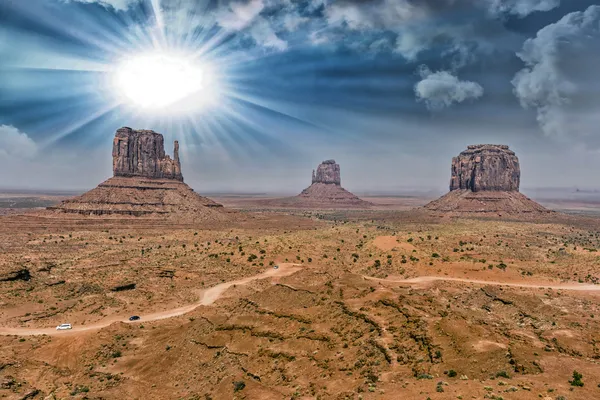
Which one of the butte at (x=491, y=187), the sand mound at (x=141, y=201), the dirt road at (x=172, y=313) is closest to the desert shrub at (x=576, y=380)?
the dirt road at (x=172, y=313)

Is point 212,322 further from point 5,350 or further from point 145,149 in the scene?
point 145,149

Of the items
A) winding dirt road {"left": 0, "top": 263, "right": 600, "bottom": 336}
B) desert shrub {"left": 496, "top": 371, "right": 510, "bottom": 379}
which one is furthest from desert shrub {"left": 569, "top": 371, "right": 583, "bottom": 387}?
winding dirt road {"left": 0, "top": 263, "right": 600, "bottom": 336}

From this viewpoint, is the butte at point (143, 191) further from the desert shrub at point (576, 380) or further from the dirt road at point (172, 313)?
the desert shrub at point (576, 380)

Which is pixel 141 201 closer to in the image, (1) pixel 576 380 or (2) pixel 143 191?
(2) pixel 143 191

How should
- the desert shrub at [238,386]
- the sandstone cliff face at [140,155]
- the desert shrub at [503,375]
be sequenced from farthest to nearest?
the sandstone cliff face at [140,155], the desert shrub at [238,386], the desert shrub at [503,375]

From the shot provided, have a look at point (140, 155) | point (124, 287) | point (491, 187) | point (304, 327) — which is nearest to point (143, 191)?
point (140, 155)

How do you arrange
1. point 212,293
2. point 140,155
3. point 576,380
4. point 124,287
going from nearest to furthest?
point 576,380, point 212,293, point 124,287, point 140,155

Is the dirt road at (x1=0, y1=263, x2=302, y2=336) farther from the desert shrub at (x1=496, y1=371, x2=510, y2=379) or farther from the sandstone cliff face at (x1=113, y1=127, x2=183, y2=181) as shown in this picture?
the sandstone cliff face at (x1=113, y1=127, x2=183, y2=181)
